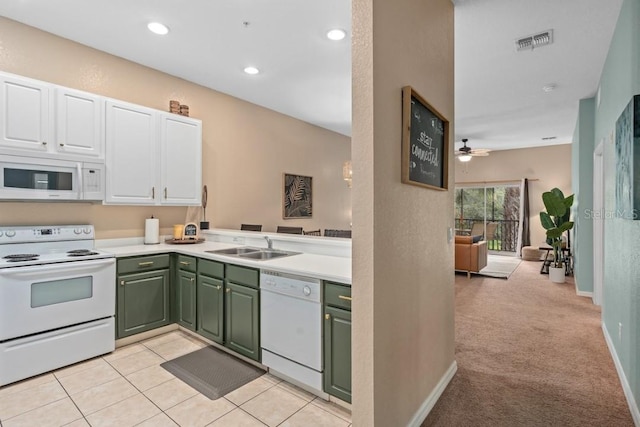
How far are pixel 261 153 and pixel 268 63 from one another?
1.73m

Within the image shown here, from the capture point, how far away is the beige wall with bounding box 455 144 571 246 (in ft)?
26.7

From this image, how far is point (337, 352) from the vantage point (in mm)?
2064

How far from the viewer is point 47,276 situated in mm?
2564

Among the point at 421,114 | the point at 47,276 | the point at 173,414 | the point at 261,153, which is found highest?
the point at 261,153

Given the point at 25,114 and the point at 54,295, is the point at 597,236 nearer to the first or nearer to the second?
the point at 54,295

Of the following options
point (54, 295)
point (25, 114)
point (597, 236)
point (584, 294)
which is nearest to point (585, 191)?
point (597, 236)

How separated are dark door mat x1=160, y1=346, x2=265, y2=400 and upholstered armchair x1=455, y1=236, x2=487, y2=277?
4.72 m

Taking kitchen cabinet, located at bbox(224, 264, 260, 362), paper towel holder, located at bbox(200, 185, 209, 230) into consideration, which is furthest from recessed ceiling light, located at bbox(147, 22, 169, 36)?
kitchen cabinet, located at bbox(224, 264, 260, 362)

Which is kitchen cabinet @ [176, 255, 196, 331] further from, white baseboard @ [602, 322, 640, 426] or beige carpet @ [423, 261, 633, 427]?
white baseboard @ [602, 322, 640, 426]

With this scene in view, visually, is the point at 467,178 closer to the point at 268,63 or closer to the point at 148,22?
the point at 268,63

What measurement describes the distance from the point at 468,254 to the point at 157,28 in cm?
580

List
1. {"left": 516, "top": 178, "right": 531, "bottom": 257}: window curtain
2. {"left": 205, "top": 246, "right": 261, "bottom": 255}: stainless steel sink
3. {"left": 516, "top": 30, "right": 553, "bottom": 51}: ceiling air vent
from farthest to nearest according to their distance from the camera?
{"left": 516, "top": 178, "right": 531, "bottom": 257}: window curtain
{"left": 205, "top": 246, "right": 261, "bottom": 255}: stainless steel sink
{"left": 516, "top": 30, "right": 553, "bottom": 51}: ceiling air vent

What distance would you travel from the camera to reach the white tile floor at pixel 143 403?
204 centimetres

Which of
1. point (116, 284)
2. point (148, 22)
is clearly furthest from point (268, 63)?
point (116, 284)
